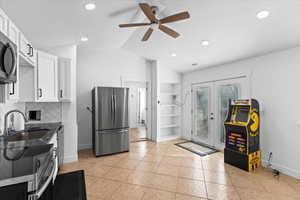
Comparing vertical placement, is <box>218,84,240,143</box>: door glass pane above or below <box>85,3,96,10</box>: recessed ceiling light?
below

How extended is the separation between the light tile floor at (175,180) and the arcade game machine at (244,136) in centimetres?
19

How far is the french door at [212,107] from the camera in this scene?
3.83 m

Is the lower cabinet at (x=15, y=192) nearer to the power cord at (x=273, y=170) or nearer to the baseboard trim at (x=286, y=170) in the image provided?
the power cord at (x=273, y=170)

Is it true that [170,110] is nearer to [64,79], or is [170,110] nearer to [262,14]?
[64,79]

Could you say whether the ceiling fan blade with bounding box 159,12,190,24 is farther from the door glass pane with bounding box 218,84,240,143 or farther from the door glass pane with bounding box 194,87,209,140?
the door glass pane with bounding box 194,87,209,140

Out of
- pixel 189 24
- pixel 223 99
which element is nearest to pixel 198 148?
pixel 223 99

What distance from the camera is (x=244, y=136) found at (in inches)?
115

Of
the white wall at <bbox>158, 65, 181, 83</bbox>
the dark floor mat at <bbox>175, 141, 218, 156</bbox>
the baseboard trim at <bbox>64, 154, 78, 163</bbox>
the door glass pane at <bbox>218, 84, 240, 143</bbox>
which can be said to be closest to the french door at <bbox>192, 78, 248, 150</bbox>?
the door glass pane at <bbox>218, 84, 240, 143</bbox>

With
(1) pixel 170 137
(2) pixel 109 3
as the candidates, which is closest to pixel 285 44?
(2) pixel 109 3

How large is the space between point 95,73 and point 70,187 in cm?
311

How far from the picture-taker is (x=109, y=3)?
86.9 inches

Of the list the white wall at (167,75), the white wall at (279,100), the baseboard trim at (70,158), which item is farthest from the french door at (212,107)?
the baseboard trim at (70,158)

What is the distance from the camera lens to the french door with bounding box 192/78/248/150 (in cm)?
383

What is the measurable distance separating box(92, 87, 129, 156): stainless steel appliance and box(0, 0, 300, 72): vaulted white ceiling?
134 cm
